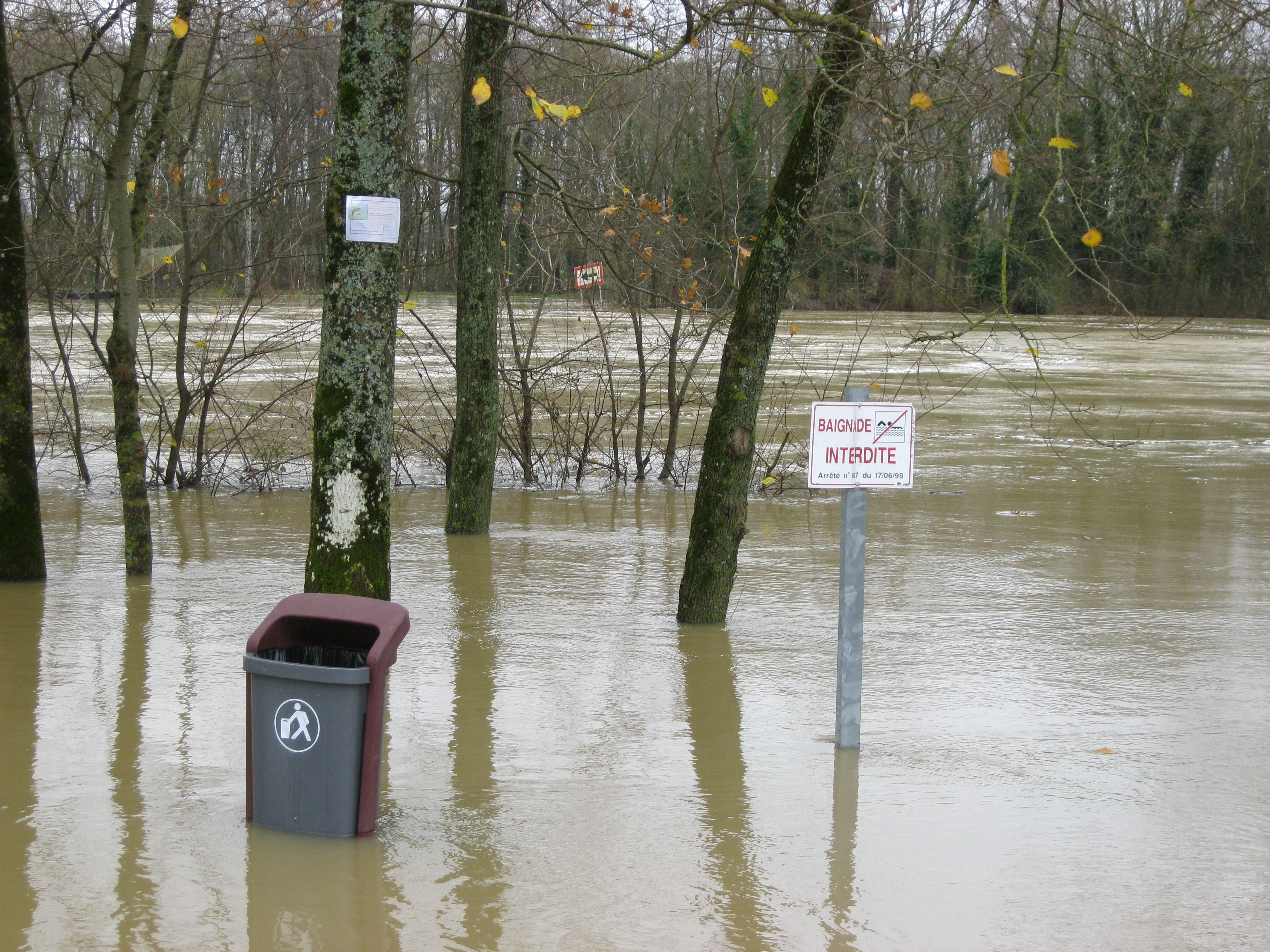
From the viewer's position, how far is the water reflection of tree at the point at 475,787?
12.9 feet

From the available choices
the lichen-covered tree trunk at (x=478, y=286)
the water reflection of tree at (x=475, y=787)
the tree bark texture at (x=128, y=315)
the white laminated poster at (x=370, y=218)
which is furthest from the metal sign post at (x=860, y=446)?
the lichen-covered tree trunk at (x=478, y=286)

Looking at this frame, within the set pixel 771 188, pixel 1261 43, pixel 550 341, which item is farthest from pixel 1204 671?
pixel 550 341

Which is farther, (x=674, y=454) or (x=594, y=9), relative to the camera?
(x=674, y=454)

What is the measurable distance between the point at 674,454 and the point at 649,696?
8802 millimetres

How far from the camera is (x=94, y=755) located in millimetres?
5266

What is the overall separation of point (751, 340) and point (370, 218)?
9.09ft

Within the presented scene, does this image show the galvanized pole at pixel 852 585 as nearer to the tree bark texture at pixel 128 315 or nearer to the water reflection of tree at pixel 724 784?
the water reflection of tree at pixel 724 784

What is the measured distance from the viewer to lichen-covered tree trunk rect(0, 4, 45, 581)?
28.0 ft

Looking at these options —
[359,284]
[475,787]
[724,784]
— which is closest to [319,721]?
[475,787]

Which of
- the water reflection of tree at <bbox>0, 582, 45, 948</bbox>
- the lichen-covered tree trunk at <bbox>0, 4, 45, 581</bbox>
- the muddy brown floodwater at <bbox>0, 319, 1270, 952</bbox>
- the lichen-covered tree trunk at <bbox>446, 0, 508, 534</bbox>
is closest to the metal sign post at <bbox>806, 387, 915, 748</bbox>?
the muddy brown floodwater at <bbox>0, 319, 1270, 952</bbox>

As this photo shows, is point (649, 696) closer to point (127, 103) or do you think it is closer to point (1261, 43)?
point (127, 103)

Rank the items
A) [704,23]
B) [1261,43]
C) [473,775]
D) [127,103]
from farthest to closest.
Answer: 1. [1261,43]
2. [127,103]
3. [704,23]
4. [473,775]

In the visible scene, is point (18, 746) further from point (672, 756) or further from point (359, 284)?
point (672, 756)

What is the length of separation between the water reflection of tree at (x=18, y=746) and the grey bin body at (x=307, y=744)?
0.80m
